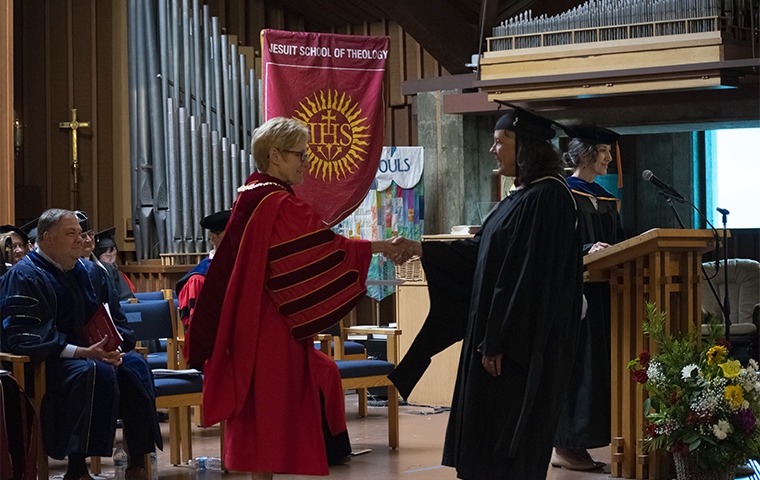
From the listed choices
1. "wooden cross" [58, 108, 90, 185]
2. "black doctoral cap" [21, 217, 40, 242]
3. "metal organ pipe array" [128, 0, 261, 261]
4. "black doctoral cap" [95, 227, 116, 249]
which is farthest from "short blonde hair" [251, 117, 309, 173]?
"wooden cross" [58, 108, 90, 185]

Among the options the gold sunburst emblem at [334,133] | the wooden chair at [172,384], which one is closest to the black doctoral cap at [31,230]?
the wooden chair at [172,384]

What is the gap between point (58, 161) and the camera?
30.2ft

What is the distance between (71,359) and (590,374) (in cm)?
259

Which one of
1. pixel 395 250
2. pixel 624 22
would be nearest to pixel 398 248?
pixel 395 250

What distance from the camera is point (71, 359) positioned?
447cm

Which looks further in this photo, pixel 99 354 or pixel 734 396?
pixel 99 354

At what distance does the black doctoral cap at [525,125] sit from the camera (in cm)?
354

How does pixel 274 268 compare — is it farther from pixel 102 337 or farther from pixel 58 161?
pixel 58 161

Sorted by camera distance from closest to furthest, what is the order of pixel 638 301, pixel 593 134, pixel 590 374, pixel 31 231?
1. pixel 638 301
2. pixel 590 374
3. pixel 593 134
4. pixel 31 231

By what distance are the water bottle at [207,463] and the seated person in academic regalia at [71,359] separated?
1.44ft

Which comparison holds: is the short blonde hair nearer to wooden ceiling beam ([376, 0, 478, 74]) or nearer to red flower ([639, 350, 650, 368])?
red flower ([639, 350, 650, 368])

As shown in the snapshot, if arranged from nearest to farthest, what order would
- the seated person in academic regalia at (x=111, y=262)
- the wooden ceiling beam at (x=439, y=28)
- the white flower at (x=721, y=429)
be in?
the white flower at (x=721, y=429) < the seated person in academic regalia at (x=111, y=262) < the wooden ceiling beam at (x=439, y=28)

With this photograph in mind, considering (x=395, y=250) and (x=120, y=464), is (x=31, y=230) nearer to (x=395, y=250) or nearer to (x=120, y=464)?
(x=120, y=464)

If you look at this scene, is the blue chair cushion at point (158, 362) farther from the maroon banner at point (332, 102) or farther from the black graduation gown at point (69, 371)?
the maroon banner at point (332, 102)
